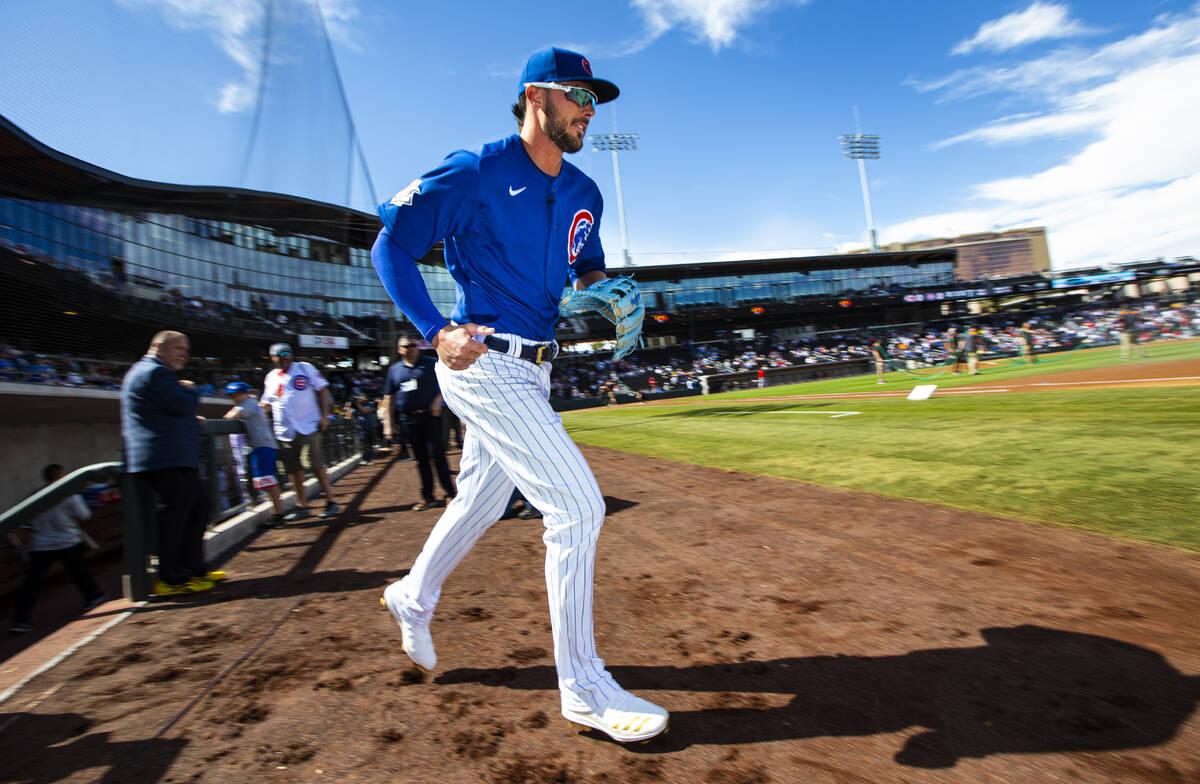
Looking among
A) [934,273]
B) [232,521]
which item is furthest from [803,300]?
[232,521]

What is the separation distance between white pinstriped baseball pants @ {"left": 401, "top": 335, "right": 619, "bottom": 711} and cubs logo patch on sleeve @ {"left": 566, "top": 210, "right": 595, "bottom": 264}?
511mm

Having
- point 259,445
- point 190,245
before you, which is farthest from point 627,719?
point 190,245

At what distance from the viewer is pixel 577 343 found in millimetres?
48781

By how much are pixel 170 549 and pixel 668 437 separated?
918 cm

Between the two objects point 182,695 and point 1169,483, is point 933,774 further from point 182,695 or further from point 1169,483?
point 1169,483

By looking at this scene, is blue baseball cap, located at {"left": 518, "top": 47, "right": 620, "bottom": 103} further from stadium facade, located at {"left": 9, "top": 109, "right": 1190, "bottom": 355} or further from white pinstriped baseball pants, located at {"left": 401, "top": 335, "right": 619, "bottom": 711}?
white pinstriped baseball pants, located at {"left": 401, "top": 335, "right": 619, "bottom": 711}

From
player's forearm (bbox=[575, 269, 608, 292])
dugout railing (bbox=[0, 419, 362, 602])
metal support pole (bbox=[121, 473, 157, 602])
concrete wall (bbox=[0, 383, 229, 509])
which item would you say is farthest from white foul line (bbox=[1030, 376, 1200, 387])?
concrete wall (bbox=[0, 383, 229, 509])

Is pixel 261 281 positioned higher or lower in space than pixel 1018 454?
higher

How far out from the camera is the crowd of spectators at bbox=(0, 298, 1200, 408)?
40438 millimetres

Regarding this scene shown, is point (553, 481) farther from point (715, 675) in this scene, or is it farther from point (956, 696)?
point (956, 696)

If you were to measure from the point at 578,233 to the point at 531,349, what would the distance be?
22.8 inches

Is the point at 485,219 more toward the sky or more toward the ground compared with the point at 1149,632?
more toward the sky

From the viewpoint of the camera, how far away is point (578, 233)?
94.3 inches

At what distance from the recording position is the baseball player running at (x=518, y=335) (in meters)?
1.89
